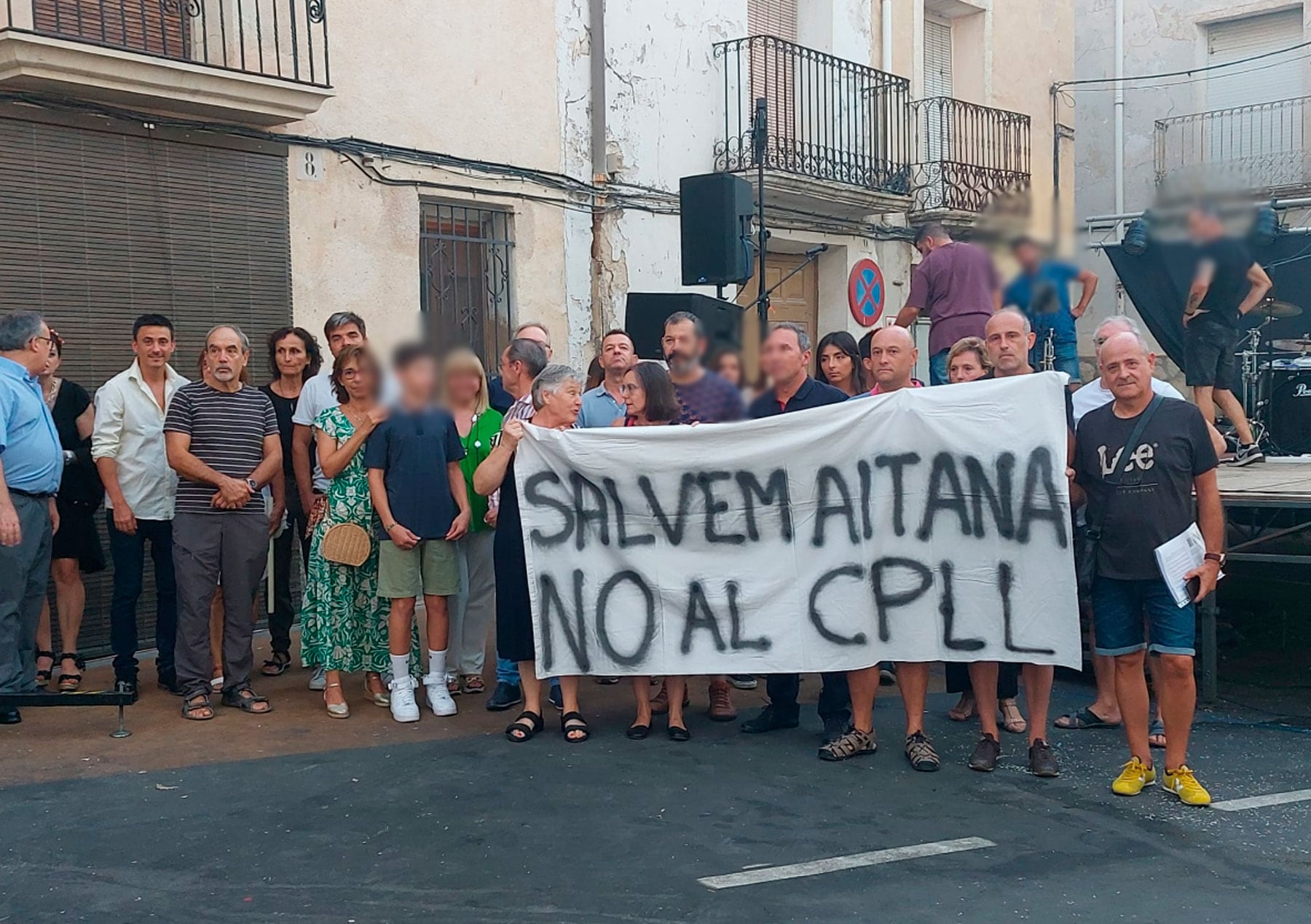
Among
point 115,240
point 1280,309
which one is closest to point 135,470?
point 115,240

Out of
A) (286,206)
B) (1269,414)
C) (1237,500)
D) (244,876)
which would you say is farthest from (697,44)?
(1269,414)

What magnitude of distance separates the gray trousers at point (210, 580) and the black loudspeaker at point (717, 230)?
4.04m

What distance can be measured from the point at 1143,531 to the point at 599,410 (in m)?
2.78

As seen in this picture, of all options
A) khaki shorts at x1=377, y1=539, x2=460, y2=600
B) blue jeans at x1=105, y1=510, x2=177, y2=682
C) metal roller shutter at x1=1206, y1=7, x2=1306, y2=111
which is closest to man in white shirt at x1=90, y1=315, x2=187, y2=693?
blue jeans at x1=105, y1=510, x2=177, y2=682

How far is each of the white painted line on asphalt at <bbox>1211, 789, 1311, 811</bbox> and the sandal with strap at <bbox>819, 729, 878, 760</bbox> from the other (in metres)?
1.36

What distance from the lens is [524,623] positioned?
6.09 m

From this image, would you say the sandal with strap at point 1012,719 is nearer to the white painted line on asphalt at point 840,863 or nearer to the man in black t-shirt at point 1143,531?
the man in black t-shirt at point 1143,531

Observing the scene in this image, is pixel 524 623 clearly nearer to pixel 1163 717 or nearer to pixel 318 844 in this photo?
pixel 318 844

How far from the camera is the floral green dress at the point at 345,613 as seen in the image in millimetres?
6480

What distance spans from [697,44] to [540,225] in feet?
10.8

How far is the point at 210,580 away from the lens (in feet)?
20.9

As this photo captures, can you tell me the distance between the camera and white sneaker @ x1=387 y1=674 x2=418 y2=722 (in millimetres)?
6363

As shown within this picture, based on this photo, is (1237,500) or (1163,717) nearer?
(1163,717)

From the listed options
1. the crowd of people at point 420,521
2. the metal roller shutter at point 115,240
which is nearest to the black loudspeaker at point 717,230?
the crowd of people at point 420,521
